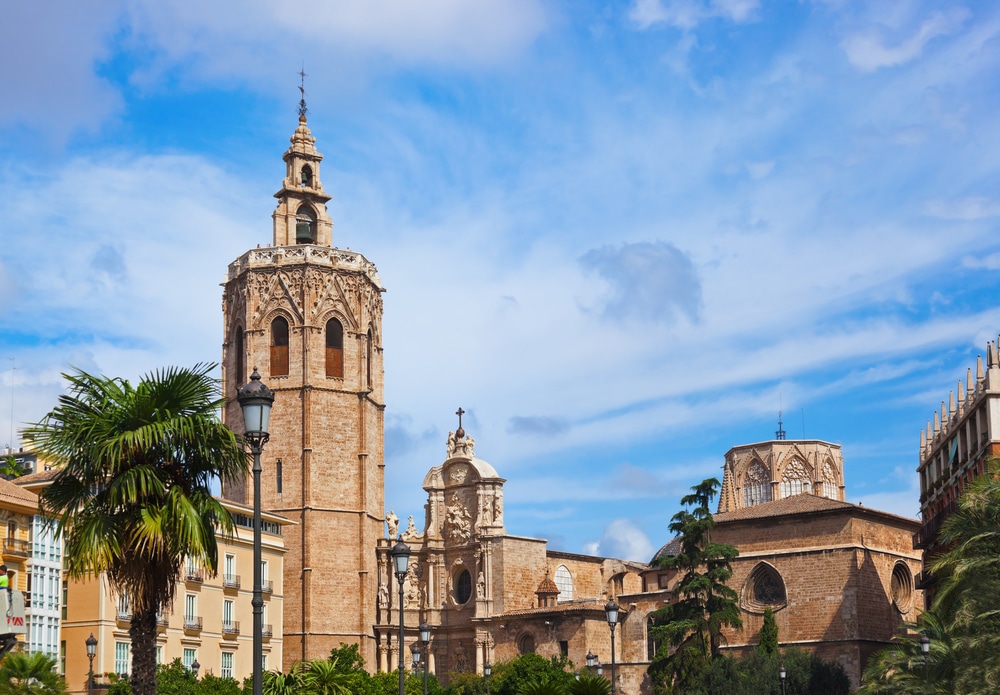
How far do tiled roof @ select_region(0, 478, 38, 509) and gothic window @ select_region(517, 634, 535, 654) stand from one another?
104 ft

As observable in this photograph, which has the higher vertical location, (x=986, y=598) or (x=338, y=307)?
(x=338, y=307)

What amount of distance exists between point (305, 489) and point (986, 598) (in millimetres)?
44167

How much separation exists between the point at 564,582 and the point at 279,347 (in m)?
20.4

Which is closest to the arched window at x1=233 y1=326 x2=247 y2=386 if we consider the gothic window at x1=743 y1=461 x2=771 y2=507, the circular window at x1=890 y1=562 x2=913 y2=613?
the circular window at x1=890 y1=562 x2=913 y2=613

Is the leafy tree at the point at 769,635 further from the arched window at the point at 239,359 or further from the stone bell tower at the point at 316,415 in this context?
the arched window at the point at 239,359

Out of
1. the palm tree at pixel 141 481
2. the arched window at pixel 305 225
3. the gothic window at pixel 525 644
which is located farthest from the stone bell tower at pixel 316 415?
the palm tree at pixel 141 481

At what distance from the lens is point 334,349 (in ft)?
238

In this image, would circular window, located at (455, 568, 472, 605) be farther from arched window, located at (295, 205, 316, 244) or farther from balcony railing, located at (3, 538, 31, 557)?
balcony railing, located at (3, 538, 31, 557)

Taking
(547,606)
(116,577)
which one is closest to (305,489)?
(547,606)

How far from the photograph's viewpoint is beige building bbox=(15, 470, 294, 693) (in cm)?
4922

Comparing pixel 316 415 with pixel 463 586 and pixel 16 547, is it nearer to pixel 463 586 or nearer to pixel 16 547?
pixel 463 586

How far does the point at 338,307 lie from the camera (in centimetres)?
7250

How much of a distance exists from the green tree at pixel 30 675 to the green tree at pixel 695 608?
33.4 meters

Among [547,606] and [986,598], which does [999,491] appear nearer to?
[986,598]
